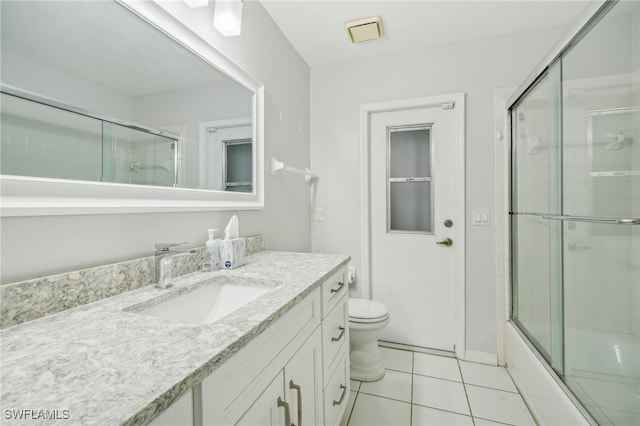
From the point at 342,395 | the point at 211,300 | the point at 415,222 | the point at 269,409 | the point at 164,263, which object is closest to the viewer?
the point at 269,409

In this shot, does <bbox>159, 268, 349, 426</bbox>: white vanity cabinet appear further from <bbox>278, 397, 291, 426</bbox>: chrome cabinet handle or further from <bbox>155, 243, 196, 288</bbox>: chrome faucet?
<bbox>155, 243, 196, 288</bbox>: chrome faucet

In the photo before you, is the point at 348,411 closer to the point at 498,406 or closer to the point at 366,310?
the point at 366,310

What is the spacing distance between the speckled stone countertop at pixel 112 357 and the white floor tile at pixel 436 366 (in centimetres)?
159

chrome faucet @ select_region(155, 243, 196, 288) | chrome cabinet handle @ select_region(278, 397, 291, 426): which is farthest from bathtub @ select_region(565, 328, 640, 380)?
chrome faucet @ select_region(155, 243, 196, 288)

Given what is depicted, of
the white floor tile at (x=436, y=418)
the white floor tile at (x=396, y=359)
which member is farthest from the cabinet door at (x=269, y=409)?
the white floor tile at (x=396, y=359)

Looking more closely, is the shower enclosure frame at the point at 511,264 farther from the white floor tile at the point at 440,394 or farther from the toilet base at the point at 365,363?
the toilet base at the point at 365,363

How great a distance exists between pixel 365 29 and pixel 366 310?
1917mm

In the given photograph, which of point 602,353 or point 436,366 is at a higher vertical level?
point 602,353

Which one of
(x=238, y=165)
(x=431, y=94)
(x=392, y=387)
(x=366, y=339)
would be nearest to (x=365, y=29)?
(x=431, y=94)

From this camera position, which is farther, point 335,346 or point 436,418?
point 436,418

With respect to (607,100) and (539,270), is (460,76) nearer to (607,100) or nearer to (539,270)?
(607,100)

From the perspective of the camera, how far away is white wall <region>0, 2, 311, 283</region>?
73 centimetres

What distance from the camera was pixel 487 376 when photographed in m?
1.91

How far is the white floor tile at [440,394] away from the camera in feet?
5.33
